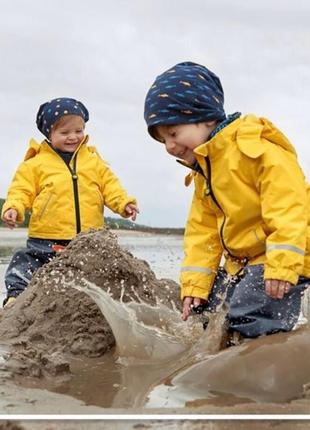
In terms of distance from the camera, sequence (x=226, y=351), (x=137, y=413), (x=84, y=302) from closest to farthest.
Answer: (x=137, y=413) → (x=226, y=351) → (x=84, y=302)

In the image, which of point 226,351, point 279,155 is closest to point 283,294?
point 226,351

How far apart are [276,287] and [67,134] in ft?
10.9

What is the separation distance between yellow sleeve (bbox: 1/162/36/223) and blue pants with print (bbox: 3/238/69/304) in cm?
30

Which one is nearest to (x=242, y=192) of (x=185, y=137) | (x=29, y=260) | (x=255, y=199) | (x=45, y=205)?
(x=255, y=199)

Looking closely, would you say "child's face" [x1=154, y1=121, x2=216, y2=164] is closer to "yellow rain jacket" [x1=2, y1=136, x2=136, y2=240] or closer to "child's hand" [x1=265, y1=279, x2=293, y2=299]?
"child's hand" [x1=265, y1=279, x2=293, y2=299]

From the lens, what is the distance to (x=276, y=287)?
12.5 ft

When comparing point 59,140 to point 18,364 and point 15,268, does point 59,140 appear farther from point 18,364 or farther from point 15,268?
point 18,364

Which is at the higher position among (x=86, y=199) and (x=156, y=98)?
(x=156, y=98)

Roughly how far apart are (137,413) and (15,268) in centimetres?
350

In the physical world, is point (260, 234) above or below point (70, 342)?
above

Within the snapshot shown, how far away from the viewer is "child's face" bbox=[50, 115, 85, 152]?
6.65 m

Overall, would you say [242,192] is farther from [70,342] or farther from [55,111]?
[55,111]

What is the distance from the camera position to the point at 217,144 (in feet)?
13.6

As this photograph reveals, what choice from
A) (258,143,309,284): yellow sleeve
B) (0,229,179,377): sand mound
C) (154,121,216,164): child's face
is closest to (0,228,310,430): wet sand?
(0,229,179,377): sand mound
